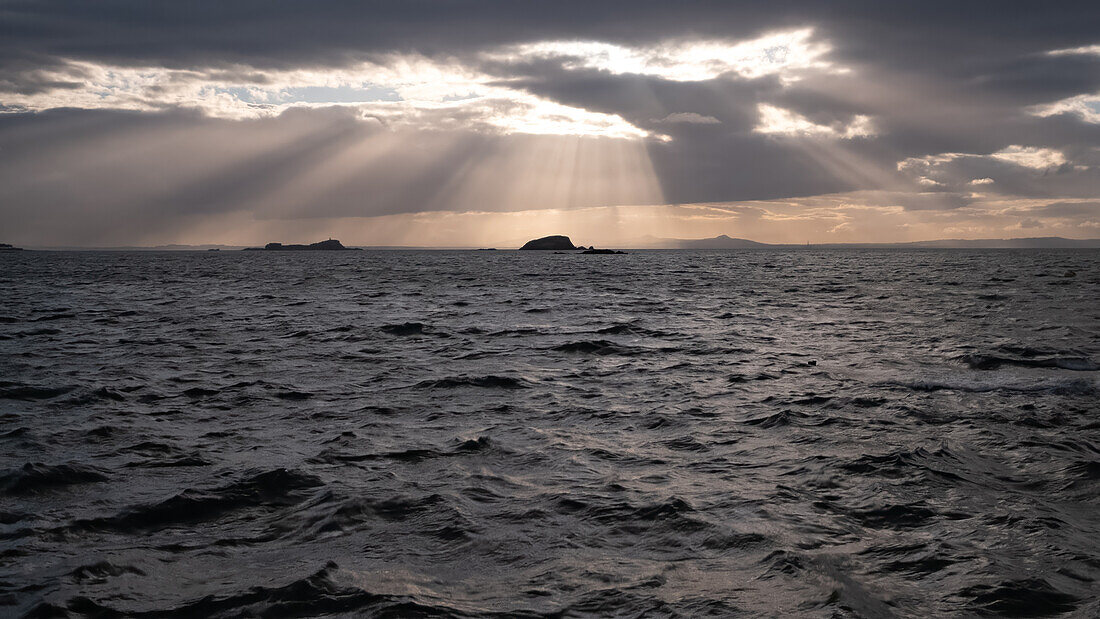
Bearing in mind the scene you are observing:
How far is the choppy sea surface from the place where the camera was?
6.18 m

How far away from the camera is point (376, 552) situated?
7.02 m

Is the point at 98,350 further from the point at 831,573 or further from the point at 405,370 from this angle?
the point at 831,573

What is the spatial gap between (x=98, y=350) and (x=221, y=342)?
351 centimetres

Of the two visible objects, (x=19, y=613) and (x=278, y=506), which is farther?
(x=278, y=506)

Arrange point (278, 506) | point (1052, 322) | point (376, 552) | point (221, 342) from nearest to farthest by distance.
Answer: point (376, 552), point (278, 506), point (221, 342), point (1052, 322)

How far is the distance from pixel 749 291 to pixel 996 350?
112ft

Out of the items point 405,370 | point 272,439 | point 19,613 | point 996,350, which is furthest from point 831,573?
point 996,350

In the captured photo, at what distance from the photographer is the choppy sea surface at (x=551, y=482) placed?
6.18m

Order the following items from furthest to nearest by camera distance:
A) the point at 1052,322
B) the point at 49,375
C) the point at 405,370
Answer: the point at 1052,322
the point at 405,370
the point at 49,375

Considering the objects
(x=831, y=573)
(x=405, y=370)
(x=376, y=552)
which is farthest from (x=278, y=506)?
(x=405, y=370)

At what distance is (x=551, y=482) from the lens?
9273 mm

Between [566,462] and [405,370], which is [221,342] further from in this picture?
[566,462]

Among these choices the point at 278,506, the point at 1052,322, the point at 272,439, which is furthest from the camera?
the point at 1052,322

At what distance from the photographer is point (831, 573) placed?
6.49 metres
